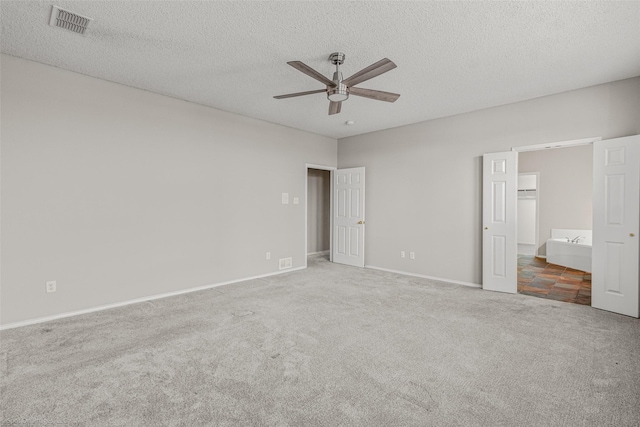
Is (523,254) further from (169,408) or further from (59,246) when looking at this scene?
(59,246)

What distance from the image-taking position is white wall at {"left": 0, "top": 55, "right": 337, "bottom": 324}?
3066 mm

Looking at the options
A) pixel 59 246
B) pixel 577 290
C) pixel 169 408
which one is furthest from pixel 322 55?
pixel 577 290

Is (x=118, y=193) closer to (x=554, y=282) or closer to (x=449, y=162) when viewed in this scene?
(x=449, y=162)

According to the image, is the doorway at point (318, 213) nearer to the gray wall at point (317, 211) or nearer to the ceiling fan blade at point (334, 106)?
the gray wall at point (317, 211)

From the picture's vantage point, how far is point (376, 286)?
15.3 ft

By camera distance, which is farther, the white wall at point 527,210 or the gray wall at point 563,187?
the white wall at point 527,210

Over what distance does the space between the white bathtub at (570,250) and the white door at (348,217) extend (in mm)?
4204

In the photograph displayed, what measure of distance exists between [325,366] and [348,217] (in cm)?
422

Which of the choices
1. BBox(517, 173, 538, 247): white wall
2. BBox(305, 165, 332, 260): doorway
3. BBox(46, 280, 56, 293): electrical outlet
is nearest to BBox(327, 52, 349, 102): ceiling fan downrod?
BBox(46, 280, 56, 293): electrical outlet

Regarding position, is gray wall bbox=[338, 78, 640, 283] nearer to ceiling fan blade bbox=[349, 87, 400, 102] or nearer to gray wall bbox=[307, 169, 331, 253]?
gray wall bbox=[307, 169, 331, 253]

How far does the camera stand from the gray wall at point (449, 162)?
3.75 meters

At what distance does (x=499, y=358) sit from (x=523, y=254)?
6.29 meters

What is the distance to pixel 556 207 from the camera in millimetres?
6934

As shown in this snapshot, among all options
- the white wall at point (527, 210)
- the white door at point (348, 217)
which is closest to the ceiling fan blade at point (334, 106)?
the white door at point (348, 217)
